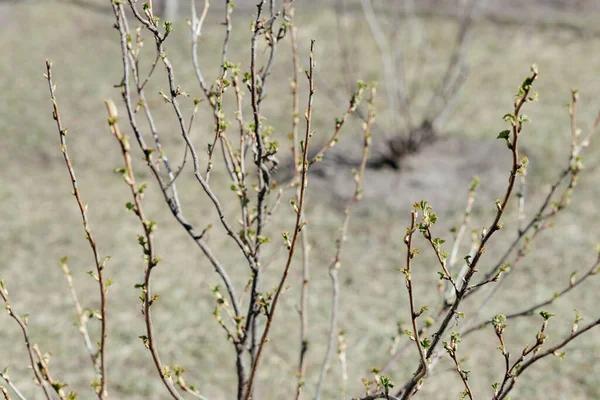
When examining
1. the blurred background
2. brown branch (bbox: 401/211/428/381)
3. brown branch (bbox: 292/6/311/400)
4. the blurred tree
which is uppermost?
the blurred tree

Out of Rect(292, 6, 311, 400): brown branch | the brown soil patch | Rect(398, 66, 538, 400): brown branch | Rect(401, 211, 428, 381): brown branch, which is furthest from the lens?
the brown soil patch

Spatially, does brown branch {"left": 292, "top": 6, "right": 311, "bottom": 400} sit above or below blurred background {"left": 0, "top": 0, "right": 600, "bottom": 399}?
below

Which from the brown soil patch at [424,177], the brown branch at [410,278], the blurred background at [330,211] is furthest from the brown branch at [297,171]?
the brown soil patch at [424,177]

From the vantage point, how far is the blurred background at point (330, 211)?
3846 millimetres

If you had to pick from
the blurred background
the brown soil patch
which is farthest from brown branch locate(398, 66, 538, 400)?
the brown soil patch

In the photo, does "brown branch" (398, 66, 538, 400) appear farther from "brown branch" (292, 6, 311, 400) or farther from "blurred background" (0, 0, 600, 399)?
"blurred background" (0, 0, 600, 399)

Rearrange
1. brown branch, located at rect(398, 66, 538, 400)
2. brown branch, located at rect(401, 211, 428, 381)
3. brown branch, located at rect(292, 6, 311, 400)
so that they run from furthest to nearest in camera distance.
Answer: brown branch, located at rect(292, 6, 311, 400)
brown branch, located at rect(401, 211, 428, 381)
brown branch, located at rect(398, 66, 538, 400)

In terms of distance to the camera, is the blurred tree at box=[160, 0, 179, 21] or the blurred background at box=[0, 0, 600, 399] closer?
the blurred background at box=[0, 0, 600, 399]

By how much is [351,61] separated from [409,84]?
1047 mm

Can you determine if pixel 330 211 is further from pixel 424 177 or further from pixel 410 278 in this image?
pixel 410 278

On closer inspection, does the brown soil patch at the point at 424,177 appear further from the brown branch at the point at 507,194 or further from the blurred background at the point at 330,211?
the brown branch at the point at 507,194

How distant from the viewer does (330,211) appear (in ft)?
17.8

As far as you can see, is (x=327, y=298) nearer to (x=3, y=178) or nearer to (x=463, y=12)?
(x=3, y=178)

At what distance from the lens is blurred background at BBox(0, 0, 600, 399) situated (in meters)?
3.85
